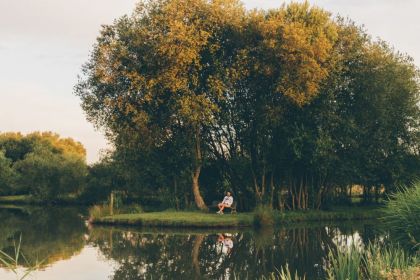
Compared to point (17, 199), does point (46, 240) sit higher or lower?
lower

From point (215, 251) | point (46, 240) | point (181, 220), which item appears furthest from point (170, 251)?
point (181, 220)

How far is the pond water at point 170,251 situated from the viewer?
54.9 ft

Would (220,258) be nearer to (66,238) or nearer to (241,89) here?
(66,238)


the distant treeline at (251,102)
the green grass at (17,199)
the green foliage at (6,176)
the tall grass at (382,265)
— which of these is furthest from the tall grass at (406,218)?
the green foliage at (6,176)

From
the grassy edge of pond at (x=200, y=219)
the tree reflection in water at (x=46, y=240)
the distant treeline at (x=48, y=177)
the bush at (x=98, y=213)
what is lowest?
the tree reflection in water at (x=46, y=240)

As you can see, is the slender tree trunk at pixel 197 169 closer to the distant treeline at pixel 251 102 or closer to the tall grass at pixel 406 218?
the distant treeline at pixel 251 102

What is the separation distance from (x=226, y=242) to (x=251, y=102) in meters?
16.1

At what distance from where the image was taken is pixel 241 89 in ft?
127

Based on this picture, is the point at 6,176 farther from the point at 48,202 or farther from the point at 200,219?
the point at 200,219

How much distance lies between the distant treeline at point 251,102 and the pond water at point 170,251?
8.64 meters

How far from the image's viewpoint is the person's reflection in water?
69.7ft

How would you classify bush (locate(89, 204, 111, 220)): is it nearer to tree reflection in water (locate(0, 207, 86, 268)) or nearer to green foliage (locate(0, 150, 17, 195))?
tree reflection in water (locate(0, 207, 86, 268))

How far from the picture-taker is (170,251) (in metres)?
21.3

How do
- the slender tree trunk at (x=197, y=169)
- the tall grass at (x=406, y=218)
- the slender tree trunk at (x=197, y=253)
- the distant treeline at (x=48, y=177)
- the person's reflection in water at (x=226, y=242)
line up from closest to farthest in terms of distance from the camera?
1. the slender tree trunk at (x=197, y=253)
2. the tall grass at (x=406, y=218)
3. the person's reflection in water at (x=226, y=242)
4. the slender tree trunk at (x=197, y=169)
5. the distant treeline at (x=48, y=177)
